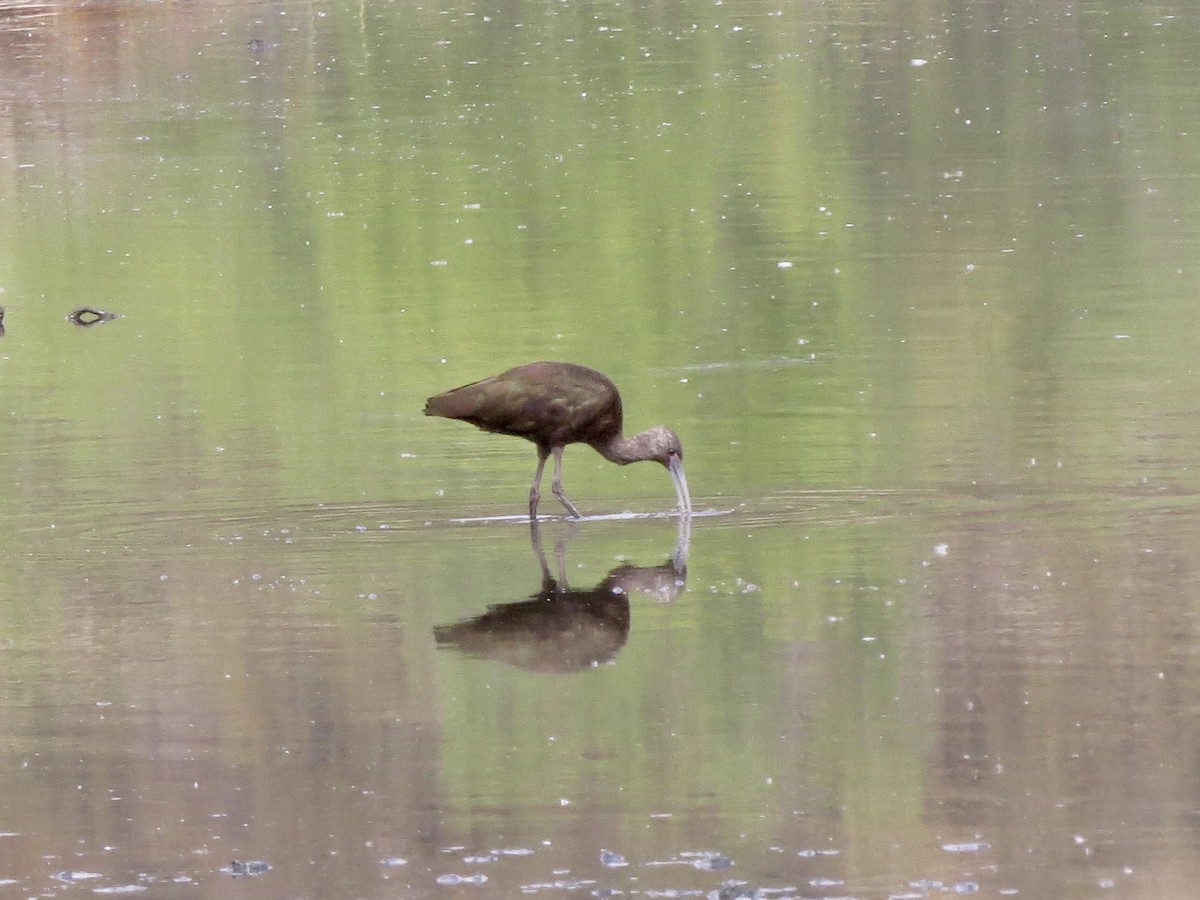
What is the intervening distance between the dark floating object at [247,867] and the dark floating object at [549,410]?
14.9 feet

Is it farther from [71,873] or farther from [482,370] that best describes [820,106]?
[71,873]

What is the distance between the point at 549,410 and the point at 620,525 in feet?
2.06

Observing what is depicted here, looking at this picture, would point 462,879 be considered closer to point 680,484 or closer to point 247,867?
point 247,867

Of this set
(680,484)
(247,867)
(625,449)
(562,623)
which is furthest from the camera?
(625,449)

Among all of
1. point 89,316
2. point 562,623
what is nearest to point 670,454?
point 562,623

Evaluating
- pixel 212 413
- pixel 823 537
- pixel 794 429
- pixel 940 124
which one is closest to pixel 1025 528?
pixel 823 537

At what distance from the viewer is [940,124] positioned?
28703 millimetres

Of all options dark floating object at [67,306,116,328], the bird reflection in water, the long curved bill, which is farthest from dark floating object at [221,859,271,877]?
dark floating object at [67,306,116,328]

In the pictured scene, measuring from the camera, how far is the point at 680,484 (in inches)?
489

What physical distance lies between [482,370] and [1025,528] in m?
6.04

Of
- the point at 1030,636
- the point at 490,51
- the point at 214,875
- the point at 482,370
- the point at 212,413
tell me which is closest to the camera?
the point at 214,875

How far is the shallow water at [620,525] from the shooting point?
8.16m

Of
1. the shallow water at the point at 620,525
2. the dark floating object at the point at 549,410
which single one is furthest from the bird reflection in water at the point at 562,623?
the dark floating object at the point at 549,410

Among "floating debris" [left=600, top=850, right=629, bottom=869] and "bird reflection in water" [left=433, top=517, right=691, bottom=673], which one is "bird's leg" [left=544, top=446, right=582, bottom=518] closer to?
"bird reflection in water" [left=433, top=517, right=691, bottom=673]
